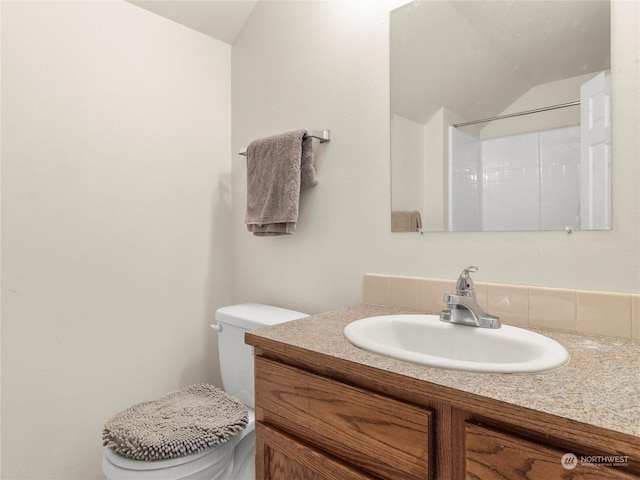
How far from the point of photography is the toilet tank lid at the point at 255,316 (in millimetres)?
1371

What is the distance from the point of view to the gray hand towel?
1404mm

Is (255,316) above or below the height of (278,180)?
below

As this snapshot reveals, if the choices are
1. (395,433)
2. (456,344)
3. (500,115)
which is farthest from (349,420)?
(500,115)

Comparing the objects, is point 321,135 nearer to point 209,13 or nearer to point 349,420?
point 209,13

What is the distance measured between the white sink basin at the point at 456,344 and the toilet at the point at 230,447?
496 millimetres

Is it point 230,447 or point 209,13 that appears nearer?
point 230,447

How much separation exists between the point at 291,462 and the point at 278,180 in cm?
96

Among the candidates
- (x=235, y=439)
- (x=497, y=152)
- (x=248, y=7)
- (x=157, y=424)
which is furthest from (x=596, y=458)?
(x=248, y=7)

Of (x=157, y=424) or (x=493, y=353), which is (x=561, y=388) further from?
(x=157, y=424)

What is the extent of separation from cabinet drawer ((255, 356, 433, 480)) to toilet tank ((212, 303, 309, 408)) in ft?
1.68

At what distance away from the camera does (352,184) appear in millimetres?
1358

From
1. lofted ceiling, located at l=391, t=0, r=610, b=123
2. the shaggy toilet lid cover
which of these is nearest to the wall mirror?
lofted ceiling, located at l=391, t=0, r=610, b=123

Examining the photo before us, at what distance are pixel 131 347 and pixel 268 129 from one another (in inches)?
43.1

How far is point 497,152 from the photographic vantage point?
104 cm
